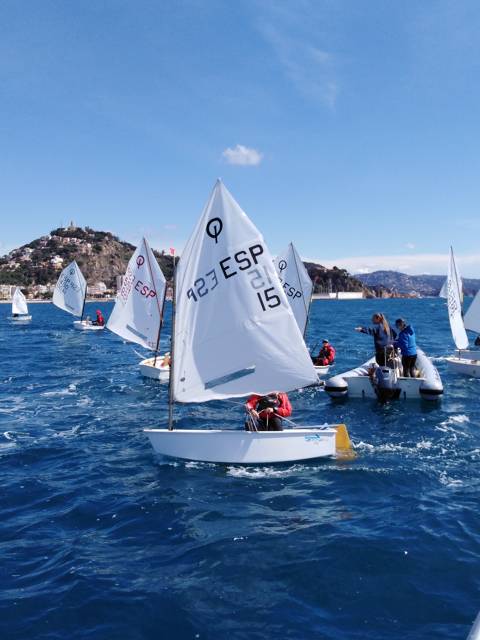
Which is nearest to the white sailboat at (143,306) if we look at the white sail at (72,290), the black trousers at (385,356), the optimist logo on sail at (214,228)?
the black trousers at (385,356)

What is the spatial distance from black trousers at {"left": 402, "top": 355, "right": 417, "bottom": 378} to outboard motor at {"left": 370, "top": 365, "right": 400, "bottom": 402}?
1214mm

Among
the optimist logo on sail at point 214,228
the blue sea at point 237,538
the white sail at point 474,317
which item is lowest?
the blue sea at point 237,538

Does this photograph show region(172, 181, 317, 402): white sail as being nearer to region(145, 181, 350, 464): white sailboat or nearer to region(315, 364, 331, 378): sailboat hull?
region(145, 181, 350, 464): white sailboat

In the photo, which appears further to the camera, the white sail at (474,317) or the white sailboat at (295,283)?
the white sail at (474,317)

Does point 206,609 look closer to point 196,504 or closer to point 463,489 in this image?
point 196,504

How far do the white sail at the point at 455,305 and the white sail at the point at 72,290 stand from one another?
3945 centimetres

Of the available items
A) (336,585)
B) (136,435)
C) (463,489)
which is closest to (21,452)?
(136,435)

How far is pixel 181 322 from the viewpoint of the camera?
42.5ft

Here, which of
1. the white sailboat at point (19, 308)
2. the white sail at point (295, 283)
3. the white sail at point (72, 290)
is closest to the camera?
the white sail at point (295, 283)

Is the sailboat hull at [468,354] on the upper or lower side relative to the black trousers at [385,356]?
lower

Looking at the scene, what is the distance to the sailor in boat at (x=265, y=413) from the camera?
12922mm

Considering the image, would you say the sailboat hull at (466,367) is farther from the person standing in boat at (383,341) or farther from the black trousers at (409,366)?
the person standing in boat at (383,341)

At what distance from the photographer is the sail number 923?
12641 millimetres

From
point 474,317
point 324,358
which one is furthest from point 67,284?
point 474,317
